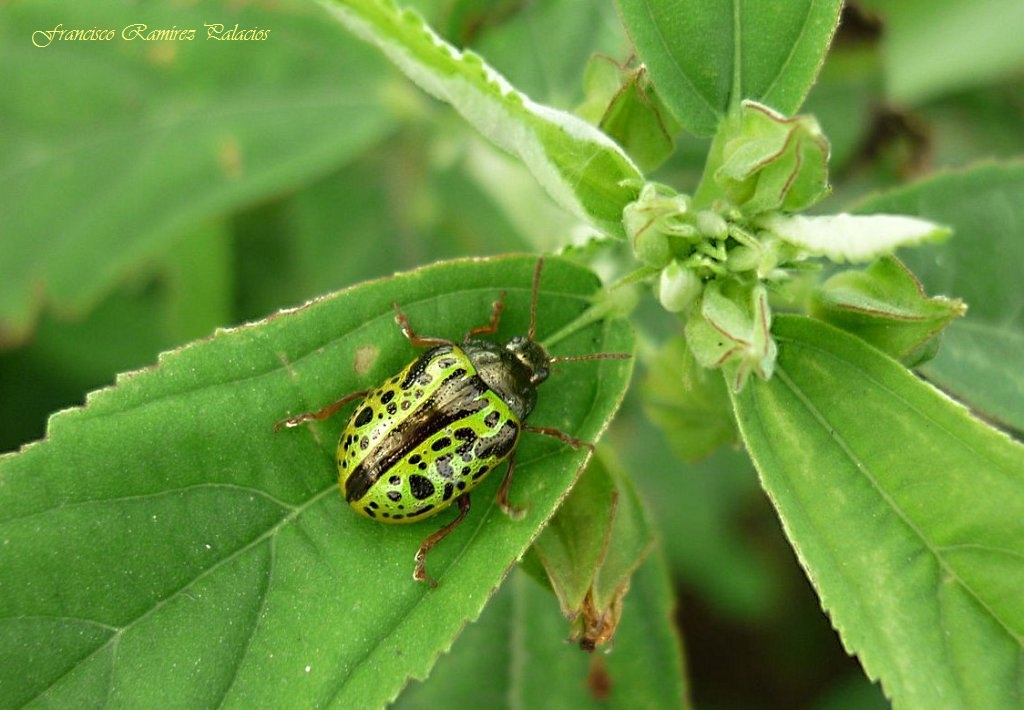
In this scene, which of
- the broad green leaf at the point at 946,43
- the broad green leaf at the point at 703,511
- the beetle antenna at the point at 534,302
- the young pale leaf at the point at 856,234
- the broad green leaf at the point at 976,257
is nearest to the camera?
the young pale leaf at the point at 856,234

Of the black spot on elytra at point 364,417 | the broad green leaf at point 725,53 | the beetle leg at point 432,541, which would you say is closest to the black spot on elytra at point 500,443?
the beetle leg at point 432,541

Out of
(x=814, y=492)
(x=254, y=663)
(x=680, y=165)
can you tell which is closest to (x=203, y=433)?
(x=254, y=663)

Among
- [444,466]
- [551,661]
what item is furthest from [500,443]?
[551,661]

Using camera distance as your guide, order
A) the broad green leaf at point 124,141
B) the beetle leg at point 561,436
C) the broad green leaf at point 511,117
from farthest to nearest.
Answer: the broad green leaf at point 124,141
the beetle leg at point 561,436
the broad green leaf at point 511,117

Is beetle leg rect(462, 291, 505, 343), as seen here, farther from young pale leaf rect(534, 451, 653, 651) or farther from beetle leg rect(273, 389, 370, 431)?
young pale leaf rect(534, 451, 653, 651)

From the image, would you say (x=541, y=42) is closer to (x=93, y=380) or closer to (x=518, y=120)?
(x=518, y=120)

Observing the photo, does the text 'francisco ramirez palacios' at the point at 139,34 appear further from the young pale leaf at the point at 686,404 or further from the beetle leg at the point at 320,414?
the young pale leaf at the point at 686,404
